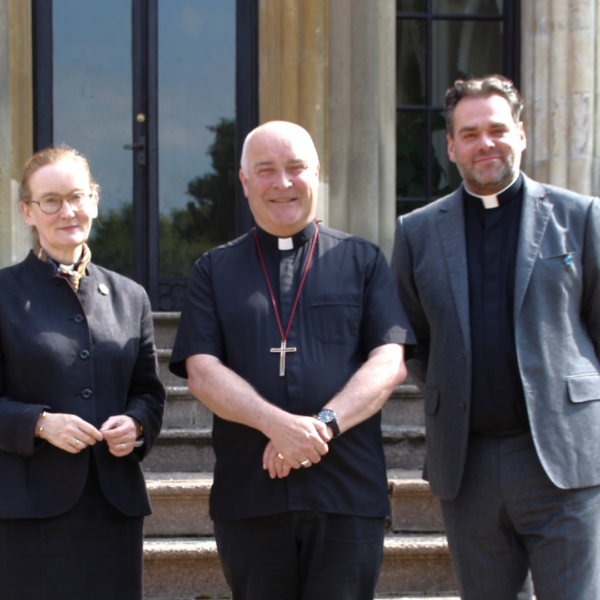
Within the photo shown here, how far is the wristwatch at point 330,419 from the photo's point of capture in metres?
2.41

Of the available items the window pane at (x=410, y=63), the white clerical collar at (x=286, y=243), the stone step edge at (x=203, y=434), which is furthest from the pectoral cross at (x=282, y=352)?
the window pane at (x=410, y=63)

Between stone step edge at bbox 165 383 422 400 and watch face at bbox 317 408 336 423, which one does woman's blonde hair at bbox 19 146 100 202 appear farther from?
stone step edge at bbox 165 383 422 400

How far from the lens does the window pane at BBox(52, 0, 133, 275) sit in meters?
6.01

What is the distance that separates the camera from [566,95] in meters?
5.24

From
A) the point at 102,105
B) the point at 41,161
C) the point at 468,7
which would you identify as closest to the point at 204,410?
the point at 41,161

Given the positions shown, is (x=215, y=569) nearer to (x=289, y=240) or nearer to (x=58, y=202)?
(x=289, y=240)

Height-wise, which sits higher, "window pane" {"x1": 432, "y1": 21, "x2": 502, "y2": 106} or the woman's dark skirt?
"window pane" {"x1": 432, "y1": 21, "x2": 502, "y2": 106}

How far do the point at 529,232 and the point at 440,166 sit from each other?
335 centimetres

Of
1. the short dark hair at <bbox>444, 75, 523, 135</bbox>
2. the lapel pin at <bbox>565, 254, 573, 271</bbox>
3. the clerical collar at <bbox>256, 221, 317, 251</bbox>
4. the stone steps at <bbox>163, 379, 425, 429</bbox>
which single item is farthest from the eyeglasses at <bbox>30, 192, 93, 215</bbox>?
the stone steps at <bbox>163, 379, 425, 429</bbox>

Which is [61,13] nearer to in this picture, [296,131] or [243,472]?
[296,131]

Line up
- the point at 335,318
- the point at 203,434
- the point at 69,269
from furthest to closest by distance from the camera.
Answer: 1. the point at 203,434
2. the point at 69,269
3. the point at 335,318

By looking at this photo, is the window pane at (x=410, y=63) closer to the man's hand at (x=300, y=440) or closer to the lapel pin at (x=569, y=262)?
the lapel pin at (x=569, y=262)

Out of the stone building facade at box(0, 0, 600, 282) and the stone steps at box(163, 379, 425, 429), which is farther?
the stone building facade at box(0, 0, 600, 282)

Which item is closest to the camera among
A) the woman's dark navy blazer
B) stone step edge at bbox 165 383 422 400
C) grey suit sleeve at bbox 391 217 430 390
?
the woman's dark navy blazer
